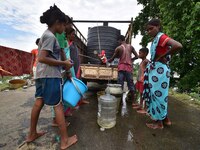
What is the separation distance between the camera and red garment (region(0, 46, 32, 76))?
28.3 ft

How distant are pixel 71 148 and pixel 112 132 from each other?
0.82 m

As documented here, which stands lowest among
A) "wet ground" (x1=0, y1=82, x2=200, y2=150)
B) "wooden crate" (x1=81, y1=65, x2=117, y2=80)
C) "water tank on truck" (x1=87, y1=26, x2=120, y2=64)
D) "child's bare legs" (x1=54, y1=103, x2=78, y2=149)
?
"wet ground" (x1=0, y1=82, x2=200, y2=150)

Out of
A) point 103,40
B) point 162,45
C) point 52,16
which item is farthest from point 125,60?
point 103,40

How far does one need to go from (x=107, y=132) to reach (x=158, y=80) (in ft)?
4.05

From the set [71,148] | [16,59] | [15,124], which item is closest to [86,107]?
[15,124]

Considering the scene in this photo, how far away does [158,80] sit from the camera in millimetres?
2652

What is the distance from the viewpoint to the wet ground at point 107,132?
7.37 ft

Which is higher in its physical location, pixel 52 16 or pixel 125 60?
pixel 52 16

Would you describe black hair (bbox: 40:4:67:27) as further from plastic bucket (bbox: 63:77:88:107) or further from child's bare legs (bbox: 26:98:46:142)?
child's bare legs (bbox: 26:98:46:142)

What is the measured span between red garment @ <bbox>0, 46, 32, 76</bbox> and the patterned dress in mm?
8032

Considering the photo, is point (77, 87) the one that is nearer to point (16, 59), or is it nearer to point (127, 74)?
point (127, 74)

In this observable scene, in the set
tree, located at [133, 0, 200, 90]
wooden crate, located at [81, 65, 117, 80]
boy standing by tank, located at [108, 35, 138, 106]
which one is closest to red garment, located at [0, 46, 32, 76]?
wooden crate, located at [81, 65, 117, 80]

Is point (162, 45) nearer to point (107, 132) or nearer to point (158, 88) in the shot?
point (158, 88)

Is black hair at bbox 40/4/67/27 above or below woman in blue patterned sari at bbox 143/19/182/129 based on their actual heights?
above
